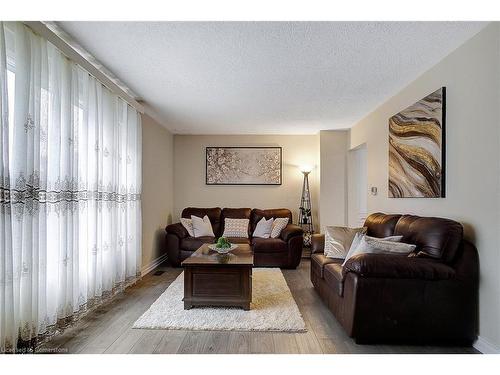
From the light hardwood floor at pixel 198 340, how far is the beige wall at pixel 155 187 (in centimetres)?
171

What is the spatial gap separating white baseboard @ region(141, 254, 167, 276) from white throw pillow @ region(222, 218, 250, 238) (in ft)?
3.74

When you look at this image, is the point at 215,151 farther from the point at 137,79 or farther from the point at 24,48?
the point at 24,48

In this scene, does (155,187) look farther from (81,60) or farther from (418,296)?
(418,296)

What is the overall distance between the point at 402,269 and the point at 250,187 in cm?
401

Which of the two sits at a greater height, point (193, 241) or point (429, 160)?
point (429, 160)

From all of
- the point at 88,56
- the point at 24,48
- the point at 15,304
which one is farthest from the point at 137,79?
the point at 15,304

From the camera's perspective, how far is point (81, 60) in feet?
8.50

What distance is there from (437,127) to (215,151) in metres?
4.11

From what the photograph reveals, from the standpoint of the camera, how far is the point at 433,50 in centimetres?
250

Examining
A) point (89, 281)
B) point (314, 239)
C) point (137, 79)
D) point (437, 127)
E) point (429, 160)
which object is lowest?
point (89, 281)

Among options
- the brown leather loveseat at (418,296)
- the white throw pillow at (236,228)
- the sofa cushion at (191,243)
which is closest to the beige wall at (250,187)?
the white throw pillow at (236,228)

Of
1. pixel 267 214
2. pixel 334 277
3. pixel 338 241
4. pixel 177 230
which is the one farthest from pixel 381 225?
pixel 177 230

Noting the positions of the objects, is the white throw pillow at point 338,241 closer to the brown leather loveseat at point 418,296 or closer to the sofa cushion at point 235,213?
the brown leather loveseat at point 418,296

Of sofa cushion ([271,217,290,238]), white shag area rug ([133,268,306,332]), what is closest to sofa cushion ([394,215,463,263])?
white shag area rug ([133,268,306,332])
